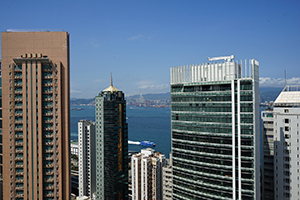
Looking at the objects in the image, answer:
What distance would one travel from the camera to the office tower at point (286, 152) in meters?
37.4

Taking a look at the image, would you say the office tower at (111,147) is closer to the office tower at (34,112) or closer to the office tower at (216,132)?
the office tower at (216,132)

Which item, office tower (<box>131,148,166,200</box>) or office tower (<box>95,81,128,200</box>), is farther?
office tower (<box>95,81,128,200</box>)

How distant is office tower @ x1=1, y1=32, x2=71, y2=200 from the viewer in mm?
30062

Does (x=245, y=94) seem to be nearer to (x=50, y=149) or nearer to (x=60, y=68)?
(x=60, y=68)

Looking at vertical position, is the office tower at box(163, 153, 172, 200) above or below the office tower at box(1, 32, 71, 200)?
below

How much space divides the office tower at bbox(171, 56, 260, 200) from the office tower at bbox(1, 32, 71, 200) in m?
15.8

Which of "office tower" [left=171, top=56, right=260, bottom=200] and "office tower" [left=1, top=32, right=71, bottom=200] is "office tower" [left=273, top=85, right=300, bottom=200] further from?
"office tower" [left=1, top=32, right=71, bottom=200]

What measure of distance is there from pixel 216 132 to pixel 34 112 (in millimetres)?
22710

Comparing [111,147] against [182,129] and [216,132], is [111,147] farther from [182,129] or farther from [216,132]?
[216,132]

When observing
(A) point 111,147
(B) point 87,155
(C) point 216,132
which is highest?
(C) point 216,132

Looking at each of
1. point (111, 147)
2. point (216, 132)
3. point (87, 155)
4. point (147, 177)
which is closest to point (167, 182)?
point (147, 177)

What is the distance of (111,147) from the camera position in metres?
56.4

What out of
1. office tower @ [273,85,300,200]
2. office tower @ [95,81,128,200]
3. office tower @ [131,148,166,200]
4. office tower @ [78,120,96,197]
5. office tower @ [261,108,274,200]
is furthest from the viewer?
office tower @ [78,120,96,197]

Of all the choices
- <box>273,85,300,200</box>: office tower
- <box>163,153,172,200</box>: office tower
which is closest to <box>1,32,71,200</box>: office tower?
<box>163,153,172,200</box>: office tower
